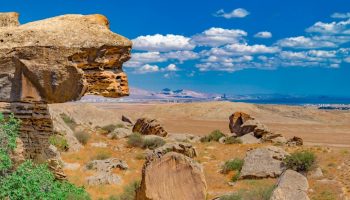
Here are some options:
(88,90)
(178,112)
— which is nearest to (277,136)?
(88,90)

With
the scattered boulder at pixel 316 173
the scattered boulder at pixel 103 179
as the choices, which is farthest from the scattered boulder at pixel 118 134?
the scattered boulder at pixel 316 173

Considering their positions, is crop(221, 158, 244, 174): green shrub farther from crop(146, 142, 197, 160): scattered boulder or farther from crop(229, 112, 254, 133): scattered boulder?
crop(229, 112, 254, 133): scattered boulder

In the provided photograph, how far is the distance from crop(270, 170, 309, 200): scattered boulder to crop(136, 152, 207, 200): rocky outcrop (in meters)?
3.08

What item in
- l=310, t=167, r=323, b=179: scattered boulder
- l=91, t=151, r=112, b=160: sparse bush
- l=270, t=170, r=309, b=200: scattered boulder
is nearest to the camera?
l=270, t=170, r=309, b=200: scattered boulder

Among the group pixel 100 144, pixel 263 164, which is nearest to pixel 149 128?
pixel 100 144

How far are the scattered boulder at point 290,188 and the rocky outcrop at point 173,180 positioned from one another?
308 centimetres

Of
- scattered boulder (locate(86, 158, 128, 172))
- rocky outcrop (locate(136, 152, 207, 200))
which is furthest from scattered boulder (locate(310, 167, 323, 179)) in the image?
rocky outcrop (locate(136, 152, 207, 200))

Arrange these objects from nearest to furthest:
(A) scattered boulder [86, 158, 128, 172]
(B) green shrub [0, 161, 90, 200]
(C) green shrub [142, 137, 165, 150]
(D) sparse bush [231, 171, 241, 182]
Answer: (B) green shrub [0, 161, 90, 200] < (D) sparse bush [231, 171, 241, 182] < (A) scattered boulder [86, 158, 128, 172] < (C) green shrub [142, 137, 165, 150]

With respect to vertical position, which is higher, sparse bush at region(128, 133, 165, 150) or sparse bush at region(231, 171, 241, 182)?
sparse bush at region(128, 133, 165, 150)

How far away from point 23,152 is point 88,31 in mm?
3378

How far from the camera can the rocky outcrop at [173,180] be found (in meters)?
12.5

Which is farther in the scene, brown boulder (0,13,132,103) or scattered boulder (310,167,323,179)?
scattered boulder (310,167,323,179)

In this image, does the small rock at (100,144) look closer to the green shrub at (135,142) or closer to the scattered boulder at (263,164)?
the green shrub at (135,142)

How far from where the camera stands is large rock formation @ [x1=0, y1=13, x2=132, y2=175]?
35.3 feet
